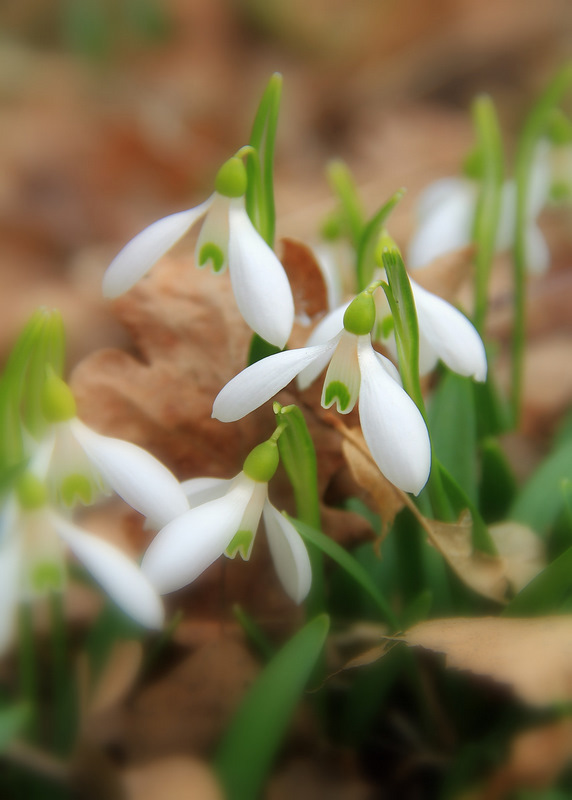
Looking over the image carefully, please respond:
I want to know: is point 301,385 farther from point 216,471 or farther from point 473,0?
point 473,0

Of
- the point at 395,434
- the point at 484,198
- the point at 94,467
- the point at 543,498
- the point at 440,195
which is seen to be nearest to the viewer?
the point at 395,434

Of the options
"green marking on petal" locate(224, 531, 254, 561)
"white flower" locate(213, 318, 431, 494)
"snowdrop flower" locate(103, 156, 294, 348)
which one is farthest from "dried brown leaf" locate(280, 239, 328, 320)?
"green marking on petal" locate(224, 531, 254, 561)

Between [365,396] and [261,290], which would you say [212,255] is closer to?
[261,290]

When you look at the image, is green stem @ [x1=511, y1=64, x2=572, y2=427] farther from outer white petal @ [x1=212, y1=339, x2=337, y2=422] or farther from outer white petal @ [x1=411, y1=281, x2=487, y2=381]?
outer white petal @ [x1=212, y1=339, x2=337, y2=422]

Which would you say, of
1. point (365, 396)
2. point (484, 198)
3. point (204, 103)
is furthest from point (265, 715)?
point (204, 103)

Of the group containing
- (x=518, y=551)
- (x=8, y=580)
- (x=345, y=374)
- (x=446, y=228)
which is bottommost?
(x=518, y=551)
